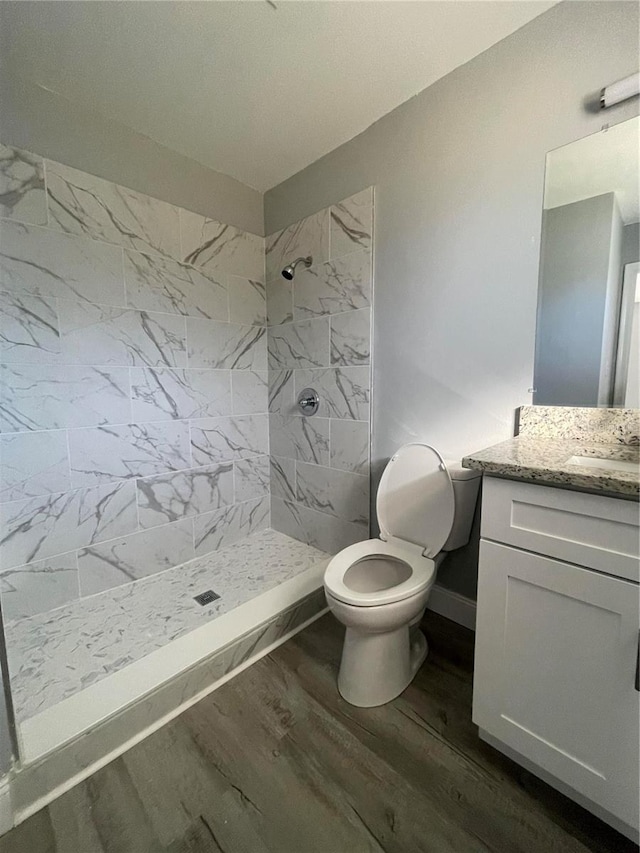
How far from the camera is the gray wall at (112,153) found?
139 centimetres

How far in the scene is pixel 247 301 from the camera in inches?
85.7

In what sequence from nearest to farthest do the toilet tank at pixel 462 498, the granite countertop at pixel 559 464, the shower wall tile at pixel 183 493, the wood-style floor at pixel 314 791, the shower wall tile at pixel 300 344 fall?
the granite countertop at pixel 559 464 → the wood-style floor at pixel 314 791 → the toilet tank at pixel 462 498 → the shower wall tile at pixel 183 493 → the shower wall tile at pixel 300 344

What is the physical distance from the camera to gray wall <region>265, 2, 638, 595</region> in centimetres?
113

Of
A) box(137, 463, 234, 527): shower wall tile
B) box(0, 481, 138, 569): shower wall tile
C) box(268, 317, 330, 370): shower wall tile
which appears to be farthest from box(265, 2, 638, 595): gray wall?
box(0, 481, 138, 569): shower wall tile

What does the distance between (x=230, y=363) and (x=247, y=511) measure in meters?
0.99

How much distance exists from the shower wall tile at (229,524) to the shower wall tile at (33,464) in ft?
2.44

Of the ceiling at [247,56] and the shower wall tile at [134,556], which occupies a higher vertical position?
the ceiling at [247,56]

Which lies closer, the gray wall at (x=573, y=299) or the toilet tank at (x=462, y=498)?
the gray wall at (x=573, y=299)

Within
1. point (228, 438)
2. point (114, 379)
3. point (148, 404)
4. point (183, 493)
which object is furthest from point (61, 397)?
point (228, 438)

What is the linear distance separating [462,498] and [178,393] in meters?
1.55

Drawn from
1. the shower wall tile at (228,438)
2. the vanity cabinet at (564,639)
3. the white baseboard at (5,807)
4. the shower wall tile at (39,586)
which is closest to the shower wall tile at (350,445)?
the shower wall tile at (228,438)

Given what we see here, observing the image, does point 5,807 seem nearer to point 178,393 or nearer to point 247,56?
point 178,393

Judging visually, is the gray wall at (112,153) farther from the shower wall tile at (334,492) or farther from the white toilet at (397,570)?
the white toilet at (397,570)

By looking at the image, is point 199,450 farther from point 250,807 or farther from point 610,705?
point 610,705
